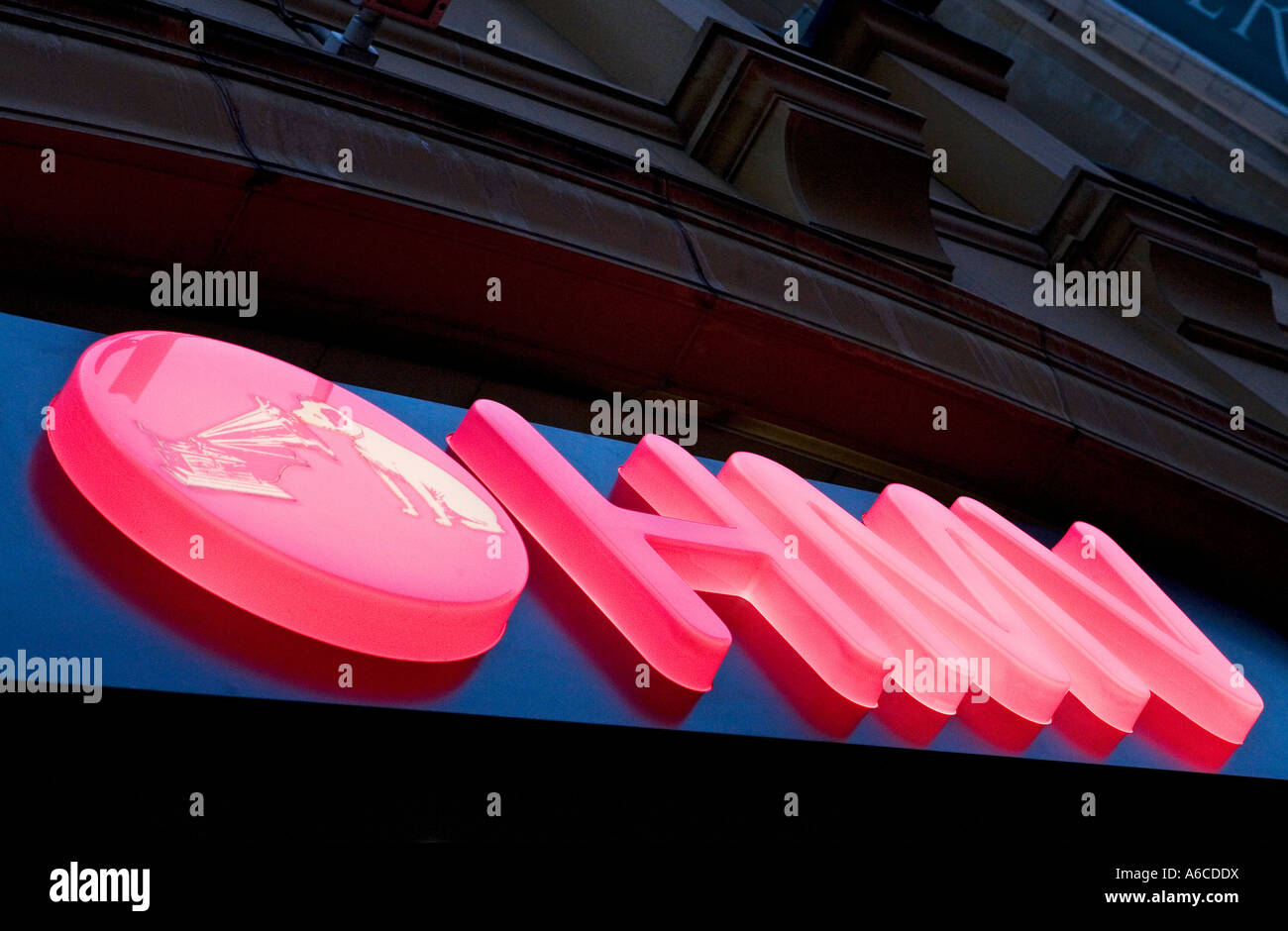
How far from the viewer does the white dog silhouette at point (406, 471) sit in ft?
10.8

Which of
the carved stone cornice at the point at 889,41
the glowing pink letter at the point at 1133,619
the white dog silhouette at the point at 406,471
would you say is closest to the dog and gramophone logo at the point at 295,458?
the white dog silhouette at the point at 406,471

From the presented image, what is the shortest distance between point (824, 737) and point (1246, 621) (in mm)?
3791

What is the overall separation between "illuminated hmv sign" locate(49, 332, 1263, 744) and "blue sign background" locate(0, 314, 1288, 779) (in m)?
0.06

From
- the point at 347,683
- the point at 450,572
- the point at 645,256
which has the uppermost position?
the point at 645,256

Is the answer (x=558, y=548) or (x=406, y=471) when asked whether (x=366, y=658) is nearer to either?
(x=406, y=471)

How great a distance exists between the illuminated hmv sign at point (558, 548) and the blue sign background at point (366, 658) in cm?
6

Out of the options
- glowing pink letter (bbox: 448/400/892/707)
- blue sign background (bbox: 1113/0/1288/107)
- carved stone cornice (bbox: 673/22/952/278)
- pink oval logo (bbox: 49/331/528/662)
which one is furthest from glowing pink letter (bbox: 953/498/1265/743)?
blue sign background (bbox: 1113/0/1288/107)

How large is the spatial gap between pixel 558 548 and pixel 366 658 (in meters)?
0.94

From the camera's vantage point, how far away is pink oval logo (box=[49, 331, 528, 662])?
270 centimetres

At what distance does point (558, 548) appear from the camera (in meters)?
3.61

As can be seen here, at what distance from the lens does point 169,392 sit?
3.13 meters

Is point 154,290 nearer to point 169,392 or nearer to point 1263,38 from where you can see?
point 169,392

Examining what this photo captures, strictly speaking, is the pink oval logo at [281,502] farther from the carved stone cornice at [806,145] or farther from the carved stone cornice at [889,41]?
the carved stone cornice at [889,41]
